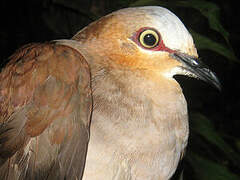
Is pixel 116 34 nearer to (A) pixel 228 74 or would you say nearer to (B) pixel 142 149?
(B) pixel 142 149

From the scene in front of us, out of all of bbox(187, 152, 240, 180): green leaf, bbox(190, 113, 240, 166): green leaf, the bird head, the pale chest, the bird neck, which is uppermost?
the bird head

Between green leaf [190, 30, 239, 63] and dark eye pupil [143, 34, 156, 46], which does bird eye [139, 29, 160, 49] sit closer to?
dark eye pupil [143, 34, 156, 46]

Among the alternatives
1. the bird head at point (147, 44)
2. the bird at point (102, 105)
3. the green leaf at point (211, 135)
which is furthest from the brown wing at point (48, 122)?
the green leaf at point (211, 135)

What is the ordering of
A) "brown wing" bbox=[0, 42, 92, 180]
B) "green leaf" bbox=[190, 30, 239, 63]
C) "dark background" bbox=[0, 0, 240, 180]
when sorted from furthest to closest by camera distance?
"dark background" bbox=[0, 0, 240, 180] → "green leaf" bbox=[190, 30, 239, 63] → "brown wing" bbox=[0, 42, 92, 180]

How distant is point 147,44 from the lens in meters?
1.86

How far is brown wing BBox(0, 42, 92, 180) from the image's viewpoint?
1.70 m

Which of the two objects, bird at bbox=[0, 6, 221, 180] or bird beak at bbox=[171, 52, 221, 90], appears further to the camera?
bird beak at bbox=[171, 52, 221, 90]

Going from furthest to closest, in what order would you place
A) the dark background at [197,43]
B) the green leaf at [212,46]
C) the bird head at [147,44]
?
the dark background at [197,43] < the green leaf at [212,46] < the bird head at [147,44]

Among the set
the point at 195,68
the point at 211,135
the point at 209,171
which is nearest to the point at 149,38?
the point at 195,68

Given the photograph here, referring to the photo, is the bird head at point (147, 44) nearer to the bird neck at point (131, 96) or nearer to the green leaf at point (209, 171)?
the bird neck at point (131, 96)

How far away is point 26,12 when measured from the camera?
Result: 13.4 feet

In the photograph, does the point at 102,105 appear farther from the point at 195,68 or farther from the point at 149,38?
the point at 195,68

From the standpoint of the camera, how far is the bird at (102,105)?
67.2 inches

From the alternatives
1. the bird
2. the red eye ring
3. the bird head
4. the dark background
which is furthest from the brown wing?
the dark background
